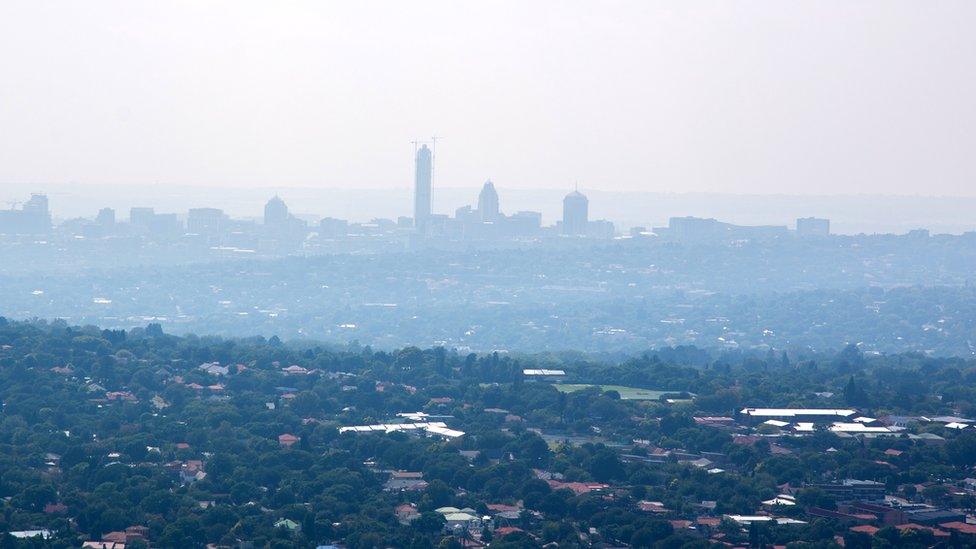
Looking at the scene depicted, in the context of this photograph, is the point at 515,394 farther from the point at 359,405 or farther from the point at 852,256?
the point at 852,256

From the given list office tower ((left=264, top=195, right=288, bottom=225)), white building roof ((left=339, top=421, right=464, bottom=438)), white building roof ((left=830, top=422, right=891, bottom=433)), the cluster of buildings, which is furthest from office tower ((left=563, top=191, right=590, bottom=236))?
white building roof ((left=339, top=421, right=464, bottom=438))

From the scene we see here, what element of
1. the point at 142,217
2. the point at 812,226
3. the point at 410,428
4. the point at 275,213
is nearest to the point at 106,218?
the point at 142,217

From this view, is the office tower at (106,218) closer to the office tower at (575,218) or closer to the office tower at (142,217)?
the office tower at (142,217)

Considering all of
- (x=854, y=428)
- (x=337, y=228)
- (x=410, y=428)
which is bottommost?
(x=337, y=228)

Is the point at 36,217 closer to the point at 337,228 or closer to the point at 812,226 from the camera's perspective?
the point at 337,228

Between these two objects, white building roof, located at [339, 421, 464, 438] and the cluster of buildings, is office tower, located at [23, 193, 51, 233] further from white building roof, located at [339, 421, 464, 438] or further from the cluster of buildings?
white building roof, located at [339, 421, 464, 438]
